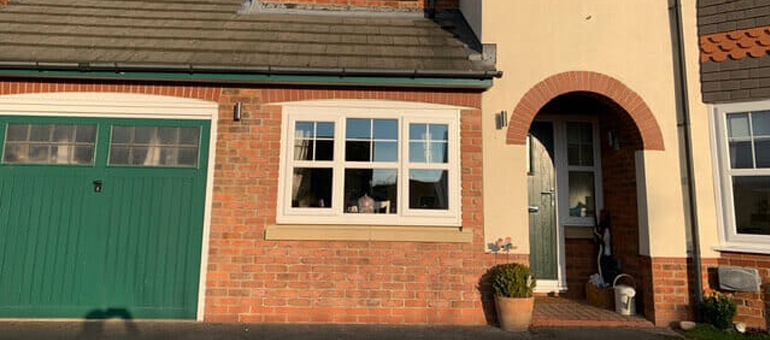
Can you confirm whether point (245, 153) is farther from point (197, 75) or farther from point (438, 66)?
point (438, 66)

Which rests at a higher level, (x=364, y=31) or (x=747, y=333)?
(x=364, y=31)

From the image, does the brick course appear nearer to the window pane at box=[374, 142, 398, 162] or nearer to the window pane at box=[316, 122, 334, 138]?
the window pane at box=[316, 122, 334, 138]

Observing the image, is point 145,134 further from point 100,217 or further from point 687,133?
point 687,133

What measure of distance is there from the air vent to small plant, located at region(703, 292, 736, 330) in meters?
0.14

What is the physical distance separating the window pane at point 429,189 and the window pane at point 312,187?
1.08m

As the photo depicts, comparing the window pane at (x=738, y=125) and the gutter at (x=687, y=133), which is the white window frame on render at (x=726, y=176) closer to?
the window pane at (x=738, y=125)

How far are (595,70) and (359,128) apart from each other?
3.30m

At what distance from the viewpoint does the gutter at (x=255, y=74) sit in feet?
16.0

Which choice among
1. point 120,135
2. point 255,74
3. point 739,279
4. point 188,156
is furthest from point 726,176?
point 120,135

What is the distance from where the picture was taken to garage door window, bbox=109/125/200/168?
5.09 meters

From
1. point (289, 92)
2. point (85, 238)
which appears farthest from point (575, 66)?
point (85, 238)

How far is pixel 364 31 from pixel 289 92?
162 centimetres

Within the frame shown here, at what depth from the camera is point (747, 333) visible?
15.4 ft

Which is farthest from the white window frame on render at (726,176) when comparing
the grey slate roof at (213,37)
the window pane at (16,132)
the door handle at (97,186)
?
the window pane at (16,132)
